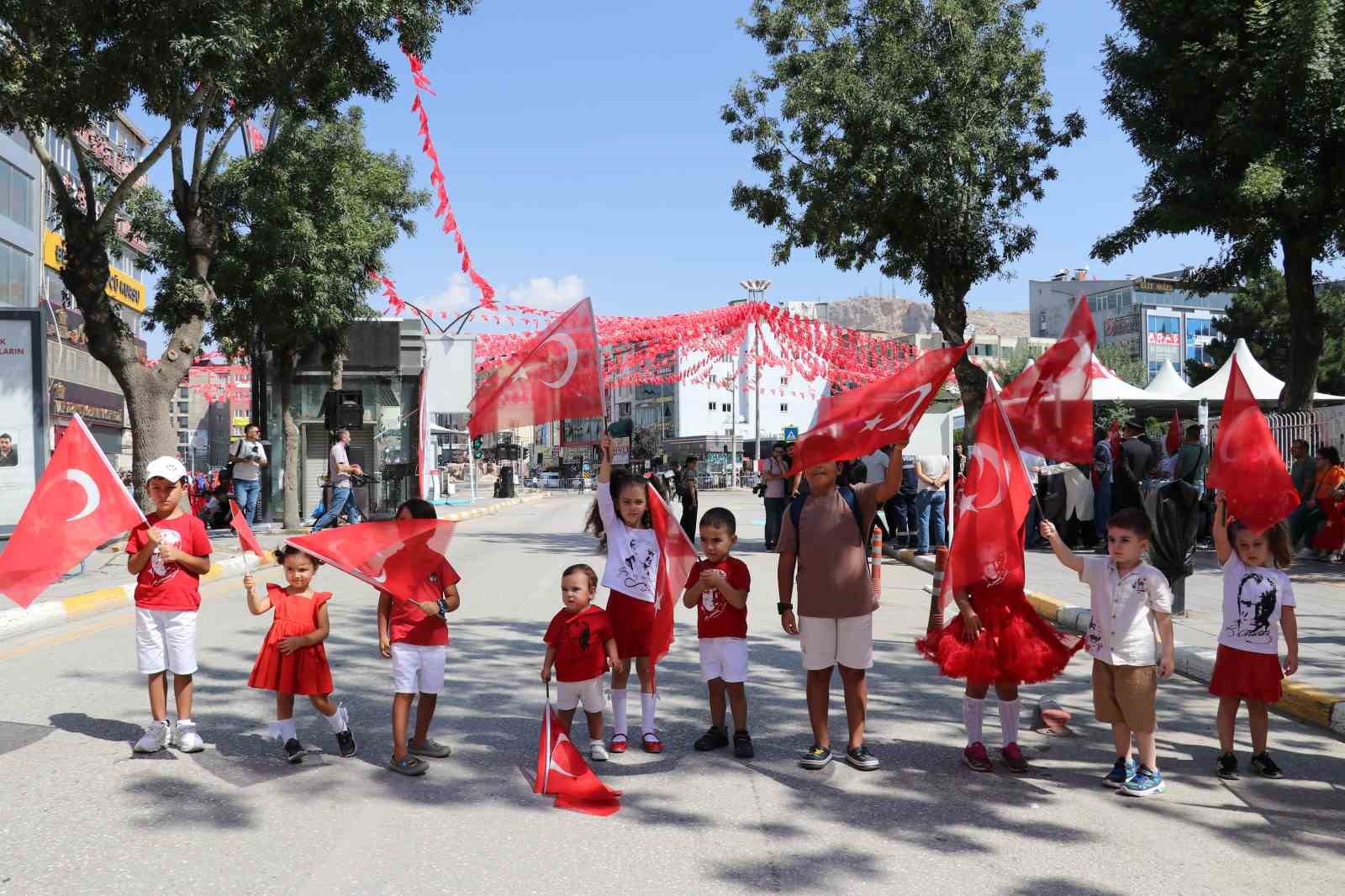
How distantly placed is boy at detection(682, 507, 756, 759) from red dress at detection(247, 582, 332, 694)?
5.82ft

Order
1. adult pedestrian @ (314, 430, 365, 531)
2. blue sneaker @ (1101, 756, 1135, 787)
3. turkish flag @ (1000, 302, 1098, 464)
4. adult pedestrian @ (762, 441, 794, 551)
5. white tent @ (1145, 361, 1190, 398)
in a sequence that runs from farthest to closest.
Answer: white tent @ (1145, 361, 1190, 398), adult pedestrian @ (314, 430, 365, 531), adult pedestrian @ (762, 441, 794, 551), turkish flag @ (1000, 302, 1098, 464), blue sneaker @ (1101, 756, 1135, 787)

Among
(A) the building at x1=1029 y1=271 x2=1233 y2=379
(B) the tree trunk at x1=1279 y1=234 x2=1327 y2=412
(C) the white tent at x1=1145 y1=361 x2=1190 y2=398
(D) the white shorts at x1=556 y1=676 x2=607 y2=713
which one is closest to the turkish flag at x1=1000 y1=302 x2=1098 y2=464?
(D) the white shorts at x1=556 y1=676 x2=607 y2=713

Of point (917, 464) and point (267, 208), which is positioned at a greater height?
point (267, 208)

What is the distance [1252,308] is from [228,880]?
45820 millimetres

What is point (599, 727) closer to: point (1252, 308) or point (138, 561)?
point (138, 561)

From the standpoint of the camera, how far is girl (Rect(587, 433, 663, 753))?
5.80 meters

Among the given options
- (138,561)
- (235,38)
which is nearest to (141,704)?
(138,561)

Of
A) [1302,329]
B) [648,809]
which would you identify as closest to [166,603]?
[648,809]

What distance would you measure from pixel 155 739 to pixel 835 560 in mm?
3396

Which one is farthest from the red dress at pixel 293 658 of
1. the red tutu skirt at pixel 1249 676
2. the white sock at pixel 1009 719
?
the red tutu skirt at pixel 1249 676

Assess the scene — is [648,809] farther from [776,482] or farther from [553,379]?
[776,482]

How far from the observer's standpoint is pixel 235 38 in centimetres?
1290

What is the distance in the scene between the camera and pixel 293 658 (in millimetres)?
5426

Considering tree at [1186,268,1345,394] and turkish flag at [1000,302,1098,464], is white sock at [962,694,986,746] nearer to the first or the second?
turkish flag at [1000,302,1098,464]
